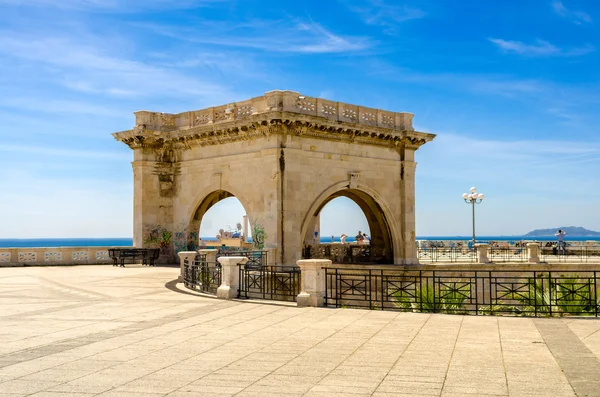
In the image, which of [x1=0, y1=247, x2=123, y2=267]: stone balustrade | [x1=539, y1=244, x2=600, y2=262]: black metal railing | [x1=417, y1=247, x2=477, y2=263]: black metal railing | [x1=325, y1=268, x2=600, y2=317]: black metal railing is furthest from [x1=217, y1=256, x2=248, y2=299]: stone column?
[x1=539, y1=244, x2=600, y2=262]: black metal railing

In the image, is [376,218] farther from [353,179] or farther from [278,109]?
[278,109]

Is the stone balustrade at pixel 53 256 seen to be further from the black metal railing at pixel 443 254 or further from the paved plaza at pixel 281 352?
the black metal railing at pixel 443 254

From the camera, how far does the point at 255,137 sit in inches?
1080

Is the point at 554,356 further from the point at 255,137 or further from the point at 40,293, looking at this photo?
the point at 255,137

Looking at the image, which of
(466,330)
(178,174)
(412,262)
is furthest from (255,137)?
(466,330)

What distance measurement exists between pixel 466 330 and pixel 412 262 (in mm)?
20201

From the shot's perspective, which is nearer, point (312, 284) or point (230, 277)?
point (312, 284)

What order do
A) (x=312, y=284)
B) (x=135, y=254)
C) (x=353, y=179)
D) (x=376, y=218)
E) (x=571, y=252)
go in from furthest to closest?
(x=571, y=252) < (x=376, y=218) < (x=135, y=254) < (x=353, y=179) < (x=312, y=284)

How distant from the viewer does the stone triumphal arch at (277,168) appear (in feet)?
86.6

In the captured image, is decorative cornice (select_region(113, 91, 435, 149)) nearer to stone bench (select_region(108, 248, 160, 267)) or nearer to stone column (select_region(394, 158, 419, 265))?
stone column (select_region(394, 158, 419, 265))

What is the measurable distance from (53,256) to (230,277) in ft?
58.5

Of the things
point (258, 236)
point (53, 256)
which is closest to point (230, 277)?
point (258, 236)

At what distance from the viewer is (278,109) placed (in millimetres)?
26109

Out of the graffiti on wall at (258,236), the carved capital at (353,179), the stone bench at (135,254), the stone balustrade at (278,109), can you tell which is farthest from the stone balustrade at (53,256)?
the carved capital at (353,179)
